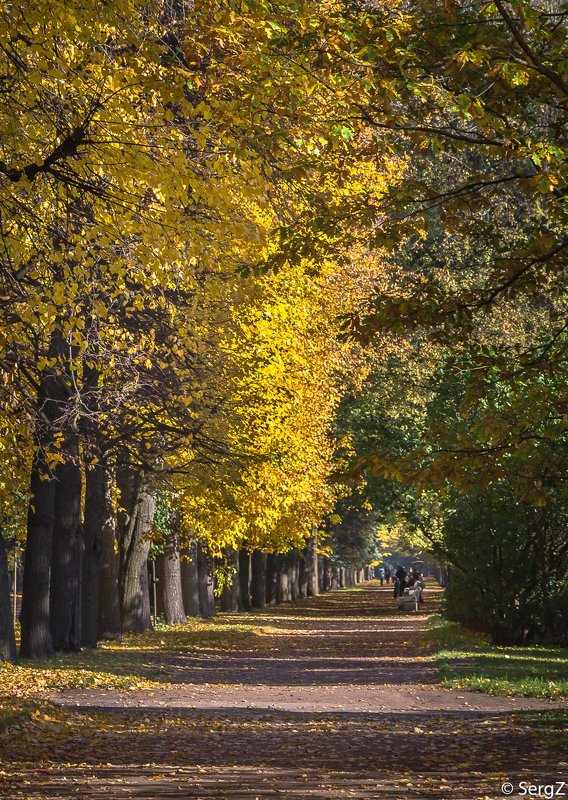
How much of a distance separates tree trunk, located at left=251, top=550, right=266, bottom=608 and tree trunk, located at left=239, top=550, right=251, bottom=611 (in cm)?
26

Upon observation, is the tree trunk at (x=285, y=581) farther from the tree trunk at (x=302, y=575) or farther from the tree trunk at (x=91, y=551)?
the tree trunk at (x=91, y=551)

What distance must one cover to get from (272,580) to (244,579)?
3595 millimetres

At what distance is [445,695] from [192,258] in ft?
25.1

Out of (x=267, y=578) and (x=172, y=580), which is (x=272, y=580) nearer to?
(x=267, y=578)

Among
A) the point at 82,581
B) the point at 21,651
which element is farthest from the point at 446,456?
the point at 82,581

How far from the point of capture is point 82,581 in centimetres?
2292

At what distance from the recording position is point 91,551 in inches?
924

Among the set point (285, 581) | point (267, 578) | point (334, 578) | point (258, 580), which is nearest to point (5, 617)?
point (258, 580)

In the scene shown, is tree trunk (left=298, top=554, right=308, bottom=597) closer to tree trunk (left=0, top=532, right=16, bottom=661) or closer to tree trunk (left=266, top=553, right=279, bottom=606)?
tree trunk (left=266, top=553, right=279, bottom=606)

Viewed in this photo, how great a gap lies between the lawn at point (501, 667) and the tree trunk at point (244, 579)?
20.0 m

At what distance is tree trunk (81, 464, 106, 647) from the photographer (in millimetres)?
23219

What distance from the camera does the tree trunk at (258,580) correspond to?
47.5 m

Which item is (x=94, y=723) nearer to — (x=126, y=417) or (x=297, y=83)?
(x=126, y=417)

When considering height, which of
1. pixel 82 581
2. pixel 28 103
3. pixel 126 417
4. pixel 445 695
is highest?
pixel 28 103
